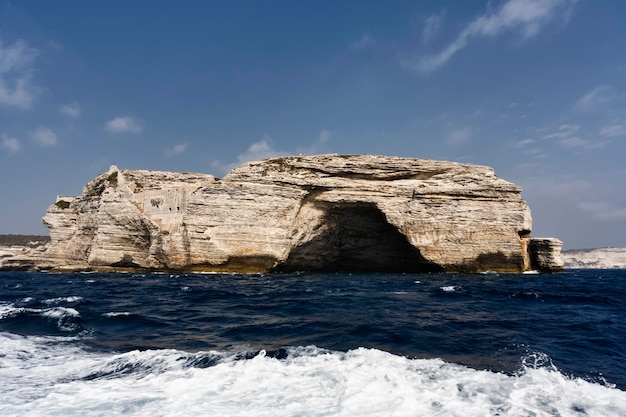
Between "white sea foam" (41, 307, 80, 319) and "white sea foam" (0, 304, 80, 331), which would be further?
"white sea foam" (41, 307, 80, 319)

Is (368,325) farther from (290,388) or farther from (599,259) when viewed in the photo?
(599,259)

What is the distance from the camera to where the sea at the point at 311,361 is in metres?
4.66

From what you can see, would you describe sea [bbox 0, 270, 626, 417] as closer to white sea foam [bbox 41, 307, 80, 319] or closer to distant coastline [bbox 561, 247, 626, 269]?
white sea foam [bbox 41, 307, 80, 319]

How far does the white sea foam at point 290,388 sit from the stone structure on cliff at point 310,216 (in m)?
24.3

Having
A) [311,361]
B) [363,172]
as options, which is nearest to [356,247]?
[363,172]

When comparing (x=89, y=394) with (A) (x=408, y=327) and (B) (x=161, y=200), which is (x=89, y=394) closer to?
(A) (x=408, y=327)

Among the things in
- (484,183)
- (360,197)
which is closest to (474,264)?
(484,183)

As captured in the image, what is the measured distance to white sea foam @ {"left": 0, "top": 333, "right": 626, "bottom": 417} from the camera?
4.51 meters

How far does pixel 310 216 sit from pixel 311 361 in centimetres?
2702

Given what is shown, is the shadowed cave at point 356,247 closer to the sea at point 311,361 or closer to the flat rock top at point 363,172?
the flat rock top at point 363,172

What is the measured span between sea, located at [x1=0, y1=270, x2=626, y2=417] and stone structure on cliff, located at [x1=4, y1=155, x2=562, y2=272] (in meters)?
18.7

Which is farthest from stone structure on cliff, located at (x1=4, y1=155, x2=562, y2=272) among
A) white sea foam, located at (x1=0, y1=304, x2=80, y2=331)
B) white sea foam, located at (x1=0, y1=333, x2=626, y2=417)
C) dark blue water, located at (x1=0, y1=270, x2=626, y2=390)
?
white sea foam, located at (x1=0, y1=333, x2=626, y2=417)

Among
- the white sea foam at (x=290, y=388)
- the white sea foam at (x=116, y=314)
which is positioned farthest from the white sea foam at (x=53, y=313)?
the white sea foam at (x=290, y=388)

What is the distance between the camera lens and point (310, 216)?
109ft
